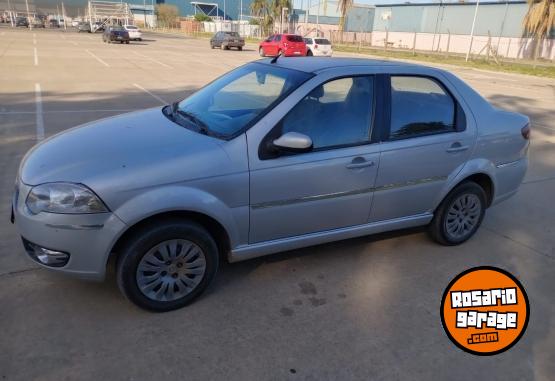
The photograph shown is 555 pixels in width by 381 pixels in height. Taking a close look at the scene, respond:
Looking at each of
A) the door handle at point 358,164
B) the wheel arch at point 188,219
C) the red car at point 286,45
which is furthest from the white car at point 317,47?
the wheel arch at point 188,219

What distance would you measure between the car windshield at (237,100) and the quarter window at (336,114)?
6.8 inches

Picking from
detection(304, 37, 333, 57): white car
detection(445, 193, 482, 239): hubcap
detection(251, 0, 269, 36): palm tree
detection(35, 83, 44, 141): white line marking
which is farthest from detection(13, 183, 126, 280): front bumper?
detection(251, 0, 269, 36): palm tree

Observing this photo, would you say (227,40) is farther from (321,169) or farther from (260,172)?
(260,172)

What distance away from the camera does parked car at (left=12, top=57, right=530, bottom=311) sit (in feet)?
9.27

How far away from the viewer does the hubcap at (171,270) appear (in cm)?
299

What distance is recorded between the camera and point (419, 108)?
3.88m

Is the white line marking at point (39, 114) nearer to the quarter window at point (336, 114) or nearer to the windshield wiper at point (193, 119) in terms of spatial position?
the windshield wiper at point (193, 119)

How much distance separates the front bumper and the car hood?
7.5 inches

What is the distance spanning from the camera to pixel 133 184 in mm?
2789

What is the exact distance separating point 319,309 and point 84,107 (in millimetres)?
8574

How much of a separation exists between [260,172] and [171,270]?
0.90 metres

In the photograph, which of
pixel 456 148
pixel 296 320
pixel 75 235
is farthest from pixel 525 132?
pixel 75 235

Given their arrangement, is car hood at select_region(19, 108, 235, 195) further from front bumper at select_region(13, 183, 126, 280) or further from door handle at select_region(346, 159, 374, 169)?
door handle at select_region(346, 159, 374, 169)

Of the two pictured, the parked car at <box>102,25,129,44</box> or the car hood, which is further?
the parked car at <box>102,25,129,44</box>
